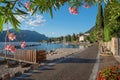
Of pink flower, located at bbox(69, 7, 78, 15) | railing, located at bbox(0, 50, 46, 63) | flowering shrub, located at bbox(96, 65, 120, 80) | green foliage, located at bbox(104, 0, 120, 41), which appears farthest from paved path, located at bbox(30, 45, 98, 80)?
pink flower, located at bbox(69, 7, 78, 15)

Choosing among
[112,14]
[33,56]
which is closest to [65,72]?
[33,56]

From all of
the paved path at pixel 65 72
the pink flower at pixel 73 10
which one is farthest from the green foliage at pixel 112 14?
the paved path at pixel 65 72

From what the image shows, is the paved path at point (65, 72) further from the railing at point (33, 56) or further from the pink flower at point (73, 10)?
the pink flower at point (73, 10)

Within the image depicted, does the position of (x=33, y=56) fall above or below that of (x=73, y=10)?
below

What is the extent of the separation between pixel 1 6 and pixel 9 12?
0.11 metres

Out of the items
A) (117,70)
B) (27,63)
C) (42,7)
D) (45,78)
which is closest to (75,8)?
(42,7)

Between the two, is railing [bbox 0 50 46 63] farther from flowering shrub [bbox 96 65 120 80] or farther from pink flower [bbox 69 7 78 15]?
pink flower [bbox 69 7 78 15]

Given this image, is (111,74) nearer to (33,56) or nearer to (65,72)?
(65,72)

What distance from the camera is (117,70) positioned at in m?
9.04

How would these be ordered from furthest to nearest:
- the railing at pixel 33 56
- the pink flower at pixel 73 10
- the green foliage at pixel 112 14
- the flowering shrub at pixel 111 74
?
the railing at pixel 33 56 < the flowering shrub at pixel 111 74 < the pink flower at pixel 73 10 < the green foliage at pixel 112 14

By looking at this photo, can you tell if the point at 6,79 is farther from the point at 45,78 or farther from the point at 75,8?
the point at 75,8

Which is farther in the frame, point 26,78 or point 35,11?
point 26,78

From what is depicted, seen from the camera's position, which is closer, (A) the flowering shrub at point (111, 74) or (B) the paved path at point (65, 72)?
(A) the flowering shrub at point (111, 74)

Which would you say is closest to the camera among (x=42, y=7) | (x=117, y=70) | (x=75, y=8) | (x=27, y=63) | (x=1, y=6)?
(x=1, y=6)
